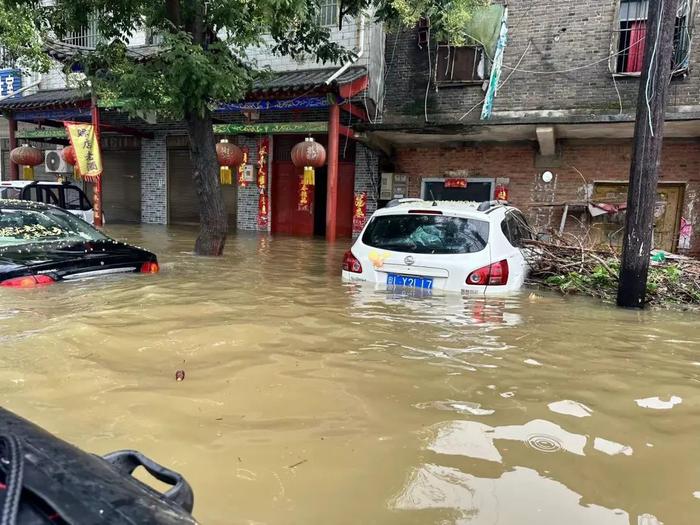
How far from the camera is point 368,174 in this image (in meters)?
14.4

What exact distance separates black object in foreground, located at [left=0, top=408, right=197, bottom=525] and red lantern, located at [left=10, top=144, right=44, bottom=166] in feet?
54.3

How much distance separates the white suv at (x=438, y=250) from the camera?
17.9ft

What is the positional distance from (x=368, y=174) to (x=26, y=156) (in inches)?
386

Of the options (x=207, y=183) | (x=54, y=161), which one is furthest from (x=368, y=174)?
Result: (x=54, y=161)

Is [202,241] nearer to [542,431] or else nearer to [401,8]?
[401,8]

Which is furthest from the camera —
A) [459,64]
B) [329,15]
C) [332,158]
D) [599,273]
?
[329,15]

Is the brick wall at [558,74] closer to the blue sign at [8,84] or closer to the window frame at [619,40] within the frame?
the window frame at [619,40]

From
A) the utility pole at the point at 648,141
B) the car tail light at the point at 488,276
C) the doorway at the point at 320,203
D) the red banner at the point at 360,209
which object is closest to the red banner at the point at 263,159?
the doorway at the point at 320,203

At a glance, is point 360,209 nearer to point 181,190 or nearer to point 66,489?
point 181,190

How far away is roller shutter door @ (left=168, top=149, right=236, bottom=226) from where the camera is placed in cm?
1684

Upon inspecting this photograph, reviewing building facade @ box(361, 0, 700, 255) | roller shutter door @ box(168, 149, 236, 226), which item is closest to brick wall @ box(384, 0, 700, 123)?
building facade @ box(361, 0, 700, 255)

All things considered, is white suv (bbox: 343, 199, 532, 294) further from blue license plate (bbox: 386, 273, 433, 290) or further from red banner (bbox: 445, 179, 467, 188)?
red banner (bbox: 445, 179, 467, 188)

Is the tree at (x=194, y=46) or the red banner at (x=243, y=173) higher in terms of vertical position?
the tree at (x=194, y=46)

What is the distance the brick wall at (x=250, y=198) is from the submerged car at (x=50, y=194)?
413cm
